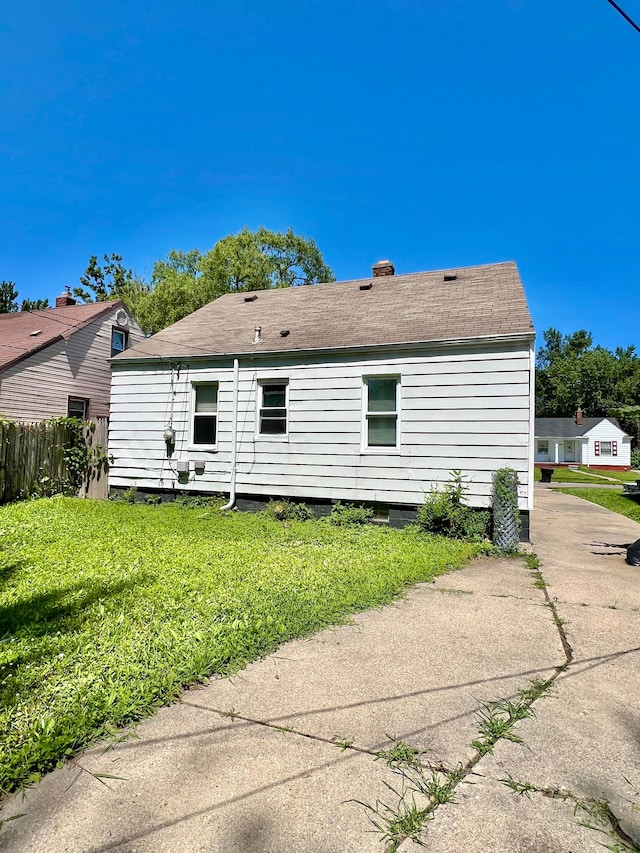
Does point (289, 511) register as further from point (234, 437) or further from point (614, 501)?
point (614, 501)

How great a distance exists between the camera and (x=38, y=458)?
1023 cm

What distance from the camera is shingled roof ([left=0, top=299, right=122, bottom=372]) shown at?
52.0 ft

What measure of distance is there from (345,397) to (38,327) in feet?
50.0

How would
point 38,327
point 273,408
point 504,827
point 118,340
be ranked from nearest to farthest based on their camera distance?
point 504,827 → point 273,408 → point 38,327 → point 118,340

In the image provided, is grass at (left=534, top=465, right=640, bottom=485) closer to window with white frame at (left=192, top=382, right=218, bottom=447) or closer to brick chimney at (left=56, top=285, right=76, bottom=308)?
window with white frame at (left=192, top=382, right=218, bottom=447)

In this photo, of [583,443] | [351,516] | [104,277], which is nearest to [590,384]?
[583,443]

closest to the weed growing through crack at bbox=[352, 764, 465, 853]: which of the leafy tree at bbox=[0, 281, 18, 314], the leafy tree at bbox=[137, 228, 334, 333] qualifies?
the leafy tree at bbox=[137, 228, 334, 333]

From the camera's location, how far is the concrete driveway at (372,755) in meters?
1.69

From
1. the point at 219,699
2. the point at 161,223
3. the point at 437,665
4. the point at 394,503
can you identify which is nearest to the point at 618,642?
the point at 437,665

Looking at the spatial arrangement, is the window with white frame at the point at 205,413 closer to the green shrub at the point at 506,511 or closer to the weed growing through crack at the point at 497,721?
the green shrub at the point at 506,511

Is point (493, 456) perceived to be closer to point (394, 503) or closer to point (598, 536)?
point (394, 503)

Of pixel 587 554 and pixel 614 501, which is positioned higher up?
pixel 587 554

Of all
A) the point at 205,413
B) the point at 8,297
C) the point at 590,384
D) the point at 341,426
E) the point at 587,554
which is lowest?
the point at 587,554

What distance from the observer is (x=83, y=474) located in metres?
10.9
